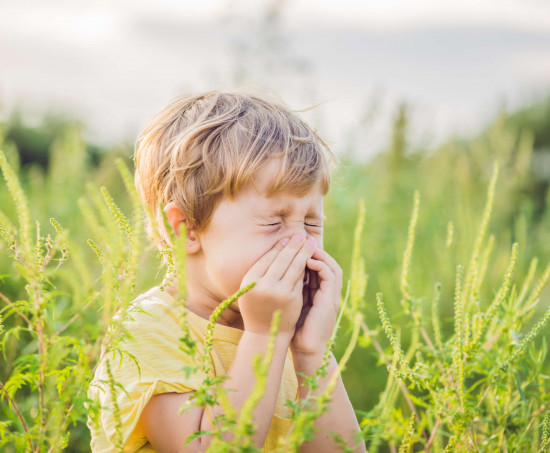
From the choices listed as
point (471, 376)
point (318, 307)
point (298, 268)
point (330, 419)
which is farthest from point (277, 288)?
point (471, 376)

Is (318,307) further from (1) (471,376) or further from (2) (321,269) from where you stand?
(1) (471,376)

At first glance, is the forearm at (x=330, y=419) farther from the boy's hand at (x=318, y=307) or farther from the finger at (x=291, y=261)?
the finger at (x=291, y=261)

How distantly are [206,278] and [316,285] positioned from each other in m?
0.37

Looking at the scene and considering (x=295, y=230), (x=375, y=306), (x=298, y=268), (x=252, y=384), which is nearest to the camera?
(x=252, y=384)

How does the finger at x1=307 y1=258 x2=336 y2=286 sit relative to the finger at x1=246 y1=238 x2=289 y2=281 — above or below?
below

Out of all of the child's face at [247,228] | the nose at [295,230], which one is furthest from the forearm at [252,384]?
the nose at [295,230]

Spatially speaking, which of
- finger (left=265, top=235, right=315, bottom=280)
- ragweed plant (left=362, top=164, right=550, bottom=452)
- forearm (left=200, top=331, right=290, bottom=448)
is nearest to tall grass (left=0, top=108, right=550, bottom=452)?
ragweed plant (left=362, top=164, right=550, bottom=452)

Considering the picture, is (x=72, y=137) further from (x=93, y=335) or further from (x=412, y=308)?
(x=93, y=335)

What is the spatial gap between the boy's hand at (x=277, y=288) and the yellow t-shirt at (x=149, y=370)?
0.61 feet

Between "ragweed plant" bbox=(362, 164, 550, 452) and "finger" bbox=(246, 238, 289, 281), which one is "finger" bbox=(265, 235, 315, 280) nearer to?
"finger" bbox=(246, 238, 289, 281)

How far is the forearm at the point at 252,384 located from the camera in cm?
159

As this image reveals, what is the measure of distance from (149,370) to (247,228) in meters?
0.51

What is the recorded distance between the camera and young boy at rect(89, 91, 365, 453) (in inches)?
66.8

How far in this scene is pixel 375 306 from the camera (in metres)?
3.63
